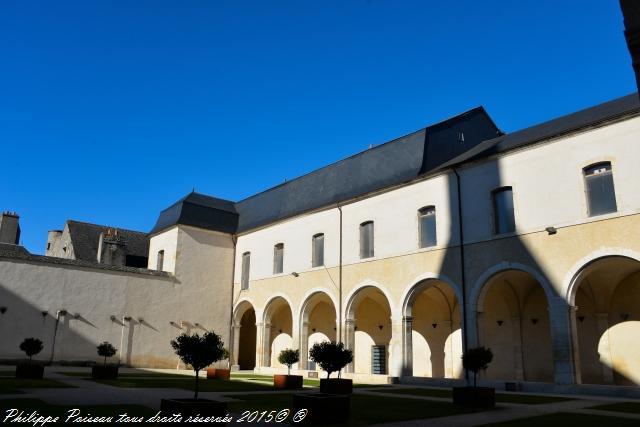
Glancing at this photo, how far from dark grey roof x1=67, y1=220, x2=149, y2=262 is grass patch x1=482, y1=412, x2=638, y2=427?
31336 mm

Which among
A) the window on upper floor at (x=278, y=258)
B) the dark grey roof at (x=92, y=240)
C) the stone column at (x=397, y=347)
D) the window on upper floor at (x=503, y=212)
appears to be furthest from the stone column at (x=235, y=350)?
the window on upper floor at (x=503, y=212)

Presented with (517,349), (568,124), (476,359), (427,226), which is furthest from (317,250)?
(476,359)

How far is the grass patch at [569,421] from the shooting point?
915cm

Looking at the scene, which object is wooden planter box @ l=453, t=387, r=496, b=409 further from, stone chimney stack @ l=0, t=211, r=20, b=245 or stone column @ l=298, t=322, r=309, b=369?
stone chimney stack @ l=0, t=211, r=20, b=245

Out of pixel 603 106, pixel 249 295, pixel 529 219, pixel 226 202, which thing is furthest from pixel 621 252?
pixel 226 202

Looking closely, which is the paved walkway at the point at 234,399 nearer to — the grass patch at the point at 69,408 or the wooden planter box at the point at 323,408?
the grass patch at the point at 69,408

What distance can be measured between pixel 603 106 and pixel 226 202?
77.8 feet

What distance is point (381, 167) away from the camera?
25.8m

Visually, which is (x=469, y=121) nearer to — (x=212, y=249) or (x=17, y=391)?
(x=212, y=249)

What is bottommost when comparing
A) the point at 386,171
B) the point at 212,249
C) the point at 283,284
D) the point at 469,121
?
the point at 283,284

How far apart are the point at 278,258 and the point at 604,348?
16.6 meters

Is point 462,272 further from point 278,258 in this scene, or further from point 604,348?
point 278,258

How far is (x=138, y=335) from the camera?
2833 cm

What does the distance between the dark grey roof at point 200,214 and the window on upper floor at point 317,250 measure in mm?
7929
